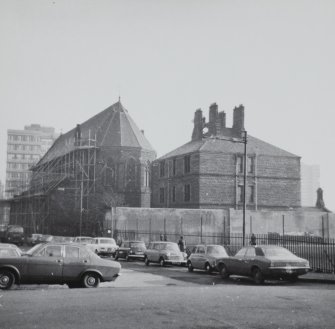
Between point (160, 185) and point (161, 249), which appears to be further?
point (160, 185)

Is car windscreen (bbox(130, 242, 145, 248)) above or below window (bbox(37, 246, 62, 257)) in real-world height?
below

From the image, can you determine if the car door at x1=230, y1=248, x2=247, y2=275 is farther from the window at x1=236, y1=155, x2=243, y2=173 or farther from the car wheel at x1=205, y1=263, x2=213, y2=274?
the window at x1=236, y1=155, x2=243, y2=173

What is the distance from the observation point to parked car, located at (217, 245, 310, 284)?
16.7m

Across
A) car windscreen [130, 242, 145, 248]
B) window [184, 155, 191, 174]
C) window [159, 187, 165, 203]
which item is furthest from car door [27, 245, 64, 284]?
window [159, 187, 165, 203]

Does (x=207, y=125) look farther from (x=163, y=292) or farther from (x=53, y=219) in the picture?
(x=163, y=292)

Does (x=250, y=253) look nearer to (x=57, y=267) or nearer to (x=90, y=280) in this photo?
(x=90, y=280)

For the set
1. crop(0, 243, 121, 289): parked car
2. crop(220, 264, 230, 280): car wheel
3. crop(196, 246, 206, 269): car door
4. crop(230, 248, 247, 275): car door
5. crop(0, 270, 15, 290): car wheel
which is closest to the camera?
crop(0, 270, 15, 290): car wheel

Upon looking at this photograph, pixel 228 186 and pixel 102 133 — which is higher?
pixel 102 133

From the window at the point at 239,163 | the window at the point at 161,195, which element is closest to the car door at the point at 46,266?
the window at the point at 239,163

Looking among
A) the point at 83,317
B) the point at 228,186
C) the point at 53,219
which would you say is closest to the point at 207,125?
the point at 228,186

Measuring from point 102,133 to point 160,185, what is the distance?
10.7 meters

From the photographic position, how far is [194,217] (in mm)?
46750

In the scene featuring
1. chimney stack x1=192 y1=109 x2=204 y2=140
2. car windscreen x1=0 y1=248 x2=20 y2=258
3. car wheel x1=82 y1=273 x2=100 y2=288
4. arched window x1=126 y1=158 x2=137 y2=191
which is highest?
chimney stack x1=192 y1=109 x2=204 y2=140

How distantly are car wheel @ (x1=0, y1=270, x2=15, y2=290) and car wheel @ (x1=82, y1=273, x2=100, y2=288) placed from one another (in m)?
2.12
